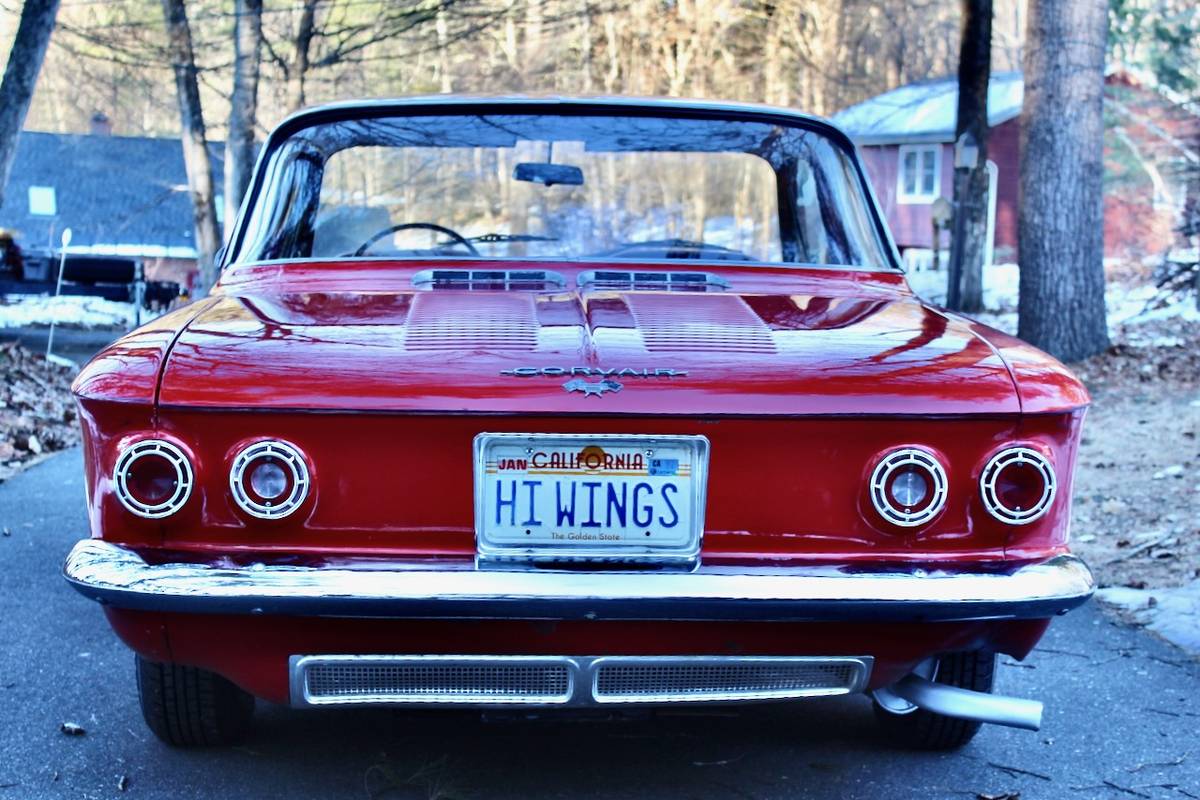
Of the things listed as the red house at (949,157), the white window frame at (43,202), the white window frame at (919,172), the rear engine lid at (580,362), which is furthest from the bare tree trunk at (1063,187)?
the white window frame at (43,202)

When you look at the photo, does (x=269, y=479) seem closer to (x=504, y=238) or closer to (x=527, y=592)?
(x=527, y=592)

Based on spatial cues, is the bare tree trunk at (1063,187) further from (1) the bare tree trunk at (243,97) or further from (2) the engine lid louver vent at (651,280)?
(1) the bare tree trunk at (243,97)

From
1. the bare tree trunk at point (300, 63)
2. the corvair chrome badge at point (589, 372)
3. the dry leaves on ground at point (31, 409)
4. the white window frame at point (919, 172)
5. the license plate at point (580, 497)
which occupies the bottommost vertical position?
the dry leaves on ground at point (31, 409)

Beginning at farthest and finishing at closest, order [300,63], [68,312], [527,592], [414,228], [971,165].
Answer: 1. [68,312]
2. [300,63]
3. [971,165]
4. [414,228]
5. [527,592]

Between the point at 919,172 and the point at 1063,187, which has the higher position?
the point at 919,172

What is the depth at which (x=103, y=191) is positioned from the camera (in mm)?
49000

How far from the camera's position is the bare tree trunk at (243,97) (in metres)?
19.6

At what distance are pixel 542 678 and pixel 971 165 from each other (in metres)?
18.1

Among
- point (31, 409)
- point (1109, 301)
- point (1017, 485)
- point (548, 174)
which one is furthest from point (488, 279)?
point (1109, 301)

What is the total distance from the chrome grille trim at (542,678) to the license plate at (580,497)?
0.22 metres

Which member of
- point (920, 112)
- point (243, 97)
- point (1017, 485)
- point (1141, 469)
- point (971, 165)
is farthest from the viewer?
point (920, 112)

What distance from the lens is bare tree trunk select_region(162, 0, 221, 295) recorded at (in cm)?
2056

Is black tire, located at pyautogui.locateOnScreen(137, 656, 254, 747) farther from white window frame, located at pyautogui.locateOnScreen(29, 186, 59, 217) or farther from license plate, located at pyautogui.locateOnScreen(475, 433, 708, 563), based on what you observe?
white window frame, located at pyautogui.locateOnScreen(29, 186, 59, 217)

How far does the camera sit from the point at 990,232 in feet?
119
